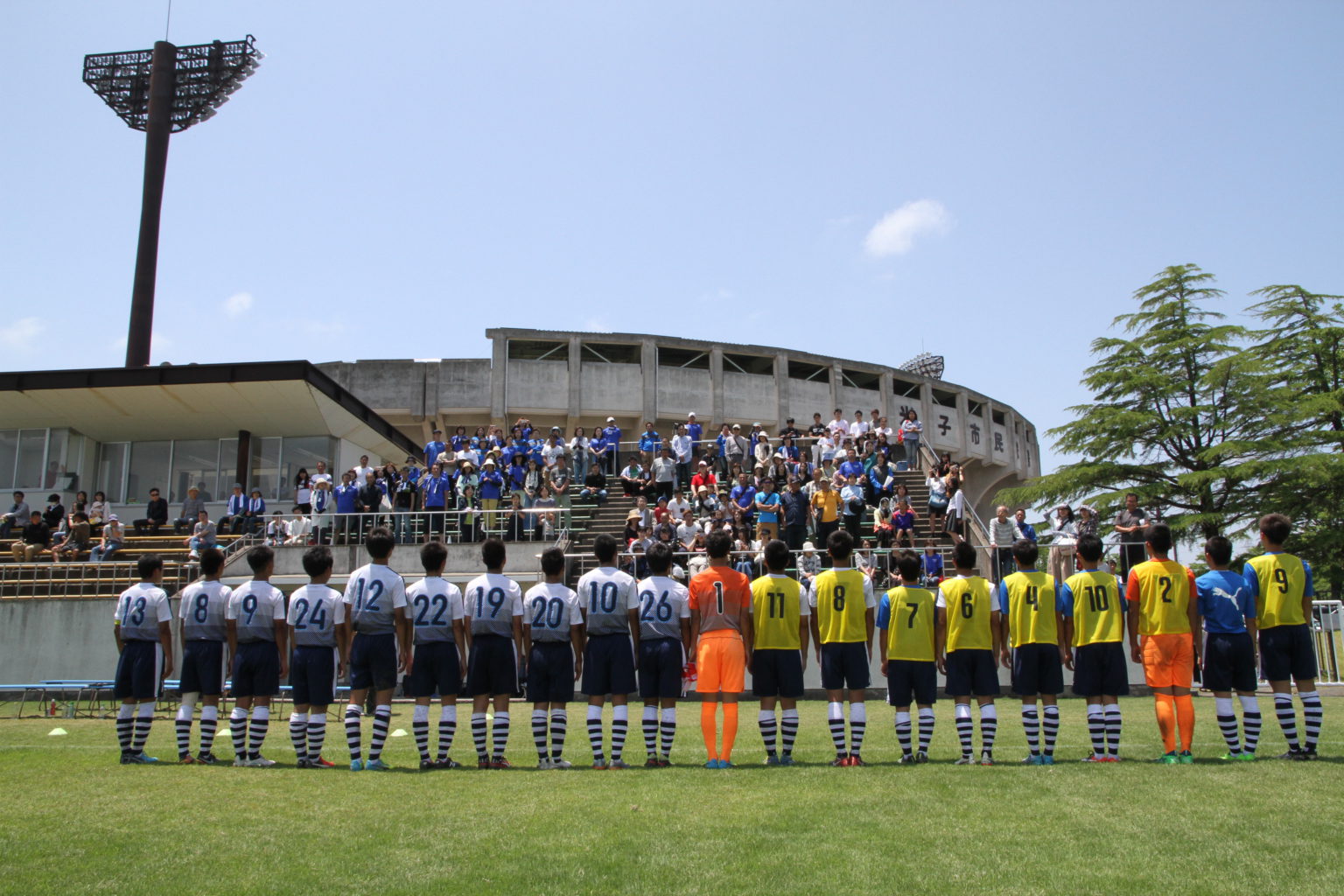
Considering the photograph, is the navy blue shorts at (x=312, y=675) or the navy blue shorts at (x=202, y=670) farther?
the navy blue shorts at (x=202, y=670)

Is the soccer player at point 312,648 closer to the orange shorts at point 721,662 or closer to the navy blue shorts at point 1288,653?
the orange shorts at point 721,662

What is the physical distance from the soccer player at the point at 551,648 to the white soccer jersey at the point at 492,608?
14 centimetres

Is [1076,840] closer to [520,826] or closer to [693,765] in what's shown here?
[520,826]

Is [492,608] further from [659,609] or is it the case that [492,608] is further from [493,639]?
[659,609]

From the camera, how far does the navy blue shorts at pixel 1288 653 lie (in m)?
9.74

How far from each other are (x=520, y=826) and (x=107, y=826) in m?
2.70

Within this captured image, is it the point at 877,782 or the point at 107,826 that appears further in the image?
the point at 877,782

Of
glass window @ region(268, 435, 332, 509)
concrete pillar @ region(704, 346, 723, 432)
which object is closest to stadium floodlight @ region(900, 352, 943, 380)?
concrete pillar @ region(704, 346, 723, 432)

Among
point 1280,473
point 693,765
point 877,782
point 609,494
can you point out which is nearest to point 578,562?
point 609,494

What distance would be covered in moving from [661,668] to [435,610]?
226 cm

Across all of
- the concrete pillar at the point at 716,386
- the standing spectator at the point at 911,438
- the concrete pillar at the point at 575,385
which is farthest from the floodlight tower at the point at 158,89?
the standing spectator at the point at 911,438

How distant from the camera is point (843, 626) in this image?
31.9ft

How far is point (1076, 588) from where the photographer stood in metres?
9.87

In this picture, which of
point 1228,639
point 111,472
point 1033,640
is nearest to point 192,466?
point 111,472
